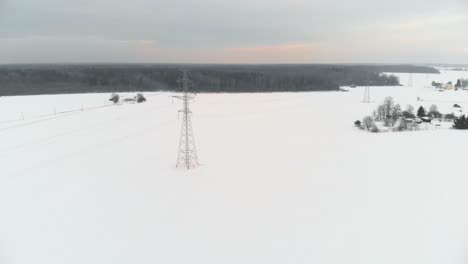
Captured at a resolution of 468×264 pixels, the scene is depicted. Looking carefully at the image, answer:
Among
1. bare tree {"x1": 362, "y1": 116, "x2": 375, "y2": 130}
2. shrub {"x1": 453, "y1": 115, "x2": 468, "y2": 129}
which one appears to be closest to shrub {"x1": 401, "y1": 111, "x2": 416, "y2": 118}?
shrub {"x1": 453, "y1": 115, "x2": 468, "y2": 129}

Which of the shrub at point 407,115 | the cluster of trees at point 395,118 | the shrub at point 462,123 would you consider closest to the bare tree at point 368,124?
the cluster of trees at point 395,118

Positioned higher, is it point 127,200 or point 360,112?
point 360,112

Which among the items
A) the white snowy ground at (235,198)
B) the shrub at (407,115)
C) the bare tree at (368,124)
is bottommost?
the white snowy ground at (235,198)

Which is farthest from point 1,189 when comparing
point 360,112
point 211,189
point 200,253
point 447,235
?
point 360,112

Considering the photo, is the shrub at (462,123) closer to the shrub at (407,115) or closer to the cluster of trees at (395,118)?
the cluster of trees at (395,118)

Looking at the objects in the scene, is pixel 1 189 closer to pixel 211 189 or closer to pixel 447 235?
pixel 211 189

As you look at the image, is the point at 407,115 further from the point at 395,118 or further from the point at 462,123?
the point at 462,123

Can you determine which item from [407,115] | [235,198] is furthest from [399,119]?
[235,198]

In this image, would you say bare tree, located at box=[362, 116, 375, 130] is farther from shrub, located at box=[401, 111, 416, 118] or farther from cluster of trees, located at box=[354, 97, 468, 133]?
shrub, located at box=[401, 111, 416, 118]
